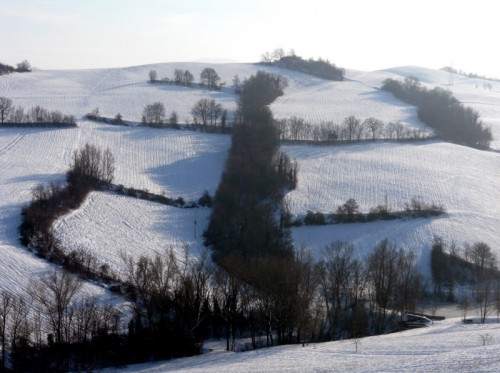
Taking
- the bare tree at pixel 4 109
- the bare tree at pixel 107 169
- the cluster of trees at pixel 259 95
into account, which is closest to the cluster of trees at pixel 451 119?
the cluster of trees at pixel 259 95

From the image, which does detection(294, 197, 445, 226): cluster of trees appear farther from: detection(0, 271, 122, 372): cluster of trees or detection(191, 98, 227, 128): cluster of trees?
detection(191, 98, 227, 128): cluster of trees

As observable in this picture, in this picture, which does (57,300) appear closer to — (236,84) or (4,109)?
(4,109)

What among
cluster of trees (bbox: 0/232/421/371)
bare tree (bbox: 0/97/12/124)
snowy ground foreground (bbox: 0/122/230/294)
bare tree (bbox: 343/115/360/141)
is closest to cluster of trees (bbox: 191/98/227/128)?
snowy ground foreground (bbox: 0/122/230/294)

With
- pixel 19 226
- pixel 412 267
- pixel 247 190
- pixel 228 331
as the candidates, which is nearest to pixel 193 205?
pixel 247 190

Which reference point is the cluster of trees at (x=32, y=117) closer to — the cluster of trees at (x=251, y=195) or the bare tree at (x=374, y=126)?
the cluster of trees at (x=251, y=195)

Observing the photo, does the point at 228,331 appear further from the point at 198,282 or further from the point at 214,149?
the point at 214,149

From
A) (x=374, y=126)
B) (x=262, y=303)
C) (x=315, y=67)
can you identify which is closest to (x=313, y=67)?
(x=315, y=67)
